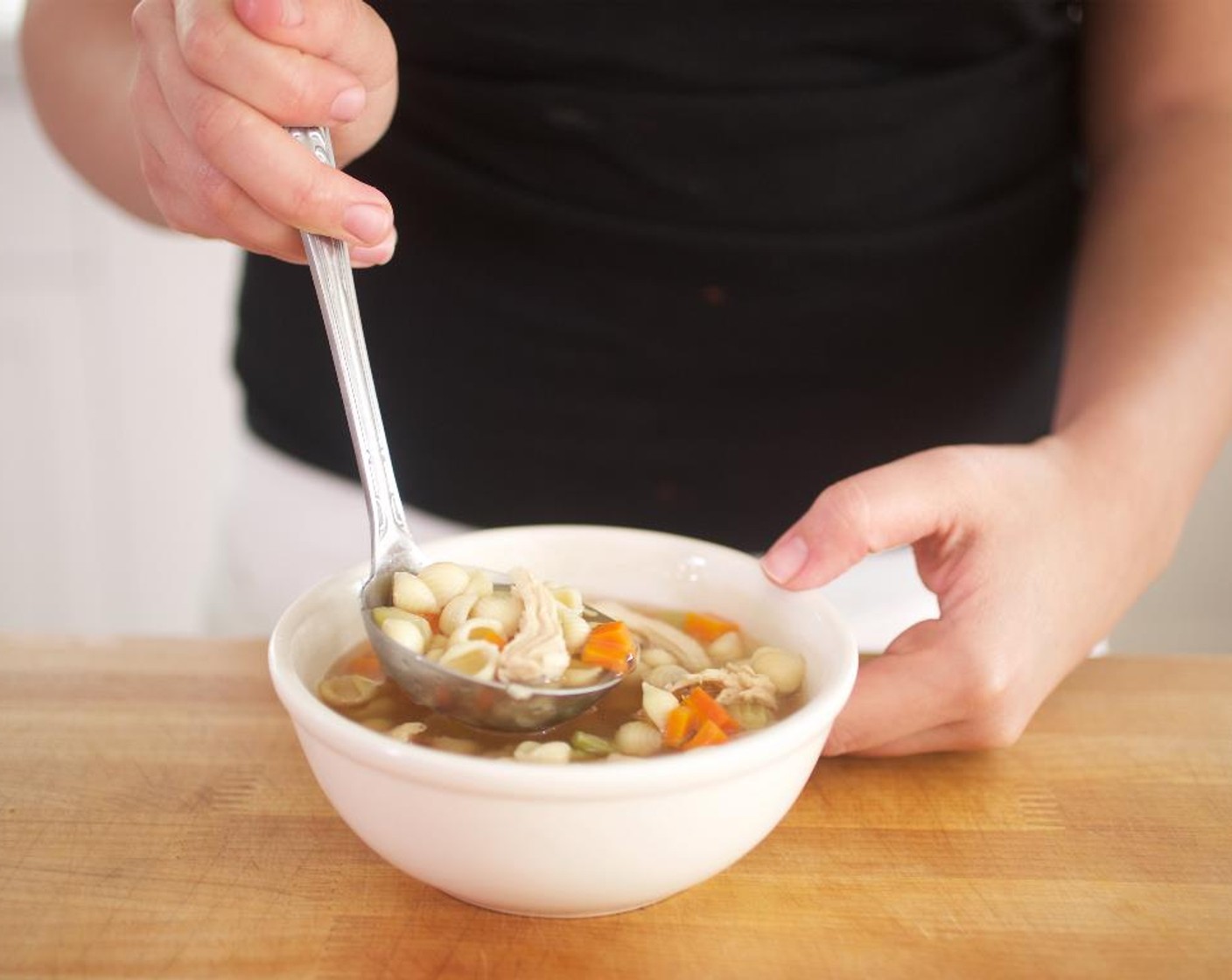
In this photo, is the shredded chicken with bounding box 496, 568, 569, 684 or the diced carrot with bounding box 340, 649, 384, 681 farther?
the diced carrot with bounding box 340, 649, 384, 681

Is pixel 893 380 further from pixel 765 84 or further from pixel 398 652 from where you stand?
pixel 398 652

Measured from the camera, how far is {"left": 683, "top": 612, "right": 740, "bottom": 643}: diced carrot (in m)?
0.98

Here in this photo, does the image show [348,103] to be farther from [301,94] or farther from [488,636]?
[488,636]

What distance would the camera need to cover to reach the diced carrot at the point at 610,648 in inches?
33.6

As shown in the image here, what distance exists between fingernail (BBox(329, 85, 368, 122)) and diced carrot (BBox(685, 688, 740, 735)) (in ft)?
1.56

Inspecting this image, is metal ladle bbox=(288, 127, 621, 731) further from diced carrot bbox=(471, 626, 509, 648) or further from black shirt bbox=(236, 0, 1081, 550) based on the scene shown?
black shirt bbox=(236, 0, 1081, 550)

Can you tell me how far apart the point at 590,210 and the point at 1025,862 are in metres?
0.79

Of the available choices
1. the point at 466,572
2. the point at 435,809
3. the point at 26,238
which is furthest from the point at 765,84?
the point at 26,238

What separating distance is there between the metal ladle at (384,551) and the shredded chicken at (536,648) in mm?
10

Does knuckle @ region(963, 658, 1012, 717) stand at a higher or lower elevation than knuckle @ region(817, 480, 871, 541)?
lower

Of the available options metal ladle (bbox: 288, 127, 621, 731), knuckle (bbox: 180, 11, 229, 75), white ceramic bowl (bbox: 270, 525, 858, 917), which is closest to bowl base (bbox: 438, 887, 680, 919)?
Result: white ceramic bowl (bbox: 270, 525, 858, 917)

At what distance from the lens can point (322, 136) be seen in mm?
911

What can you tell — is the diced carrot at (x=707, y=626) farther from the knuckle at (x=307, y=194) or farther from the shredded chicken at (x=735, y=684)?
the knuckle at (x=307, y=194)

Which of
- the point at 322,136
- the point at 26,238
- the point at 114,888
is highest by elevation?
the point at 322,136
